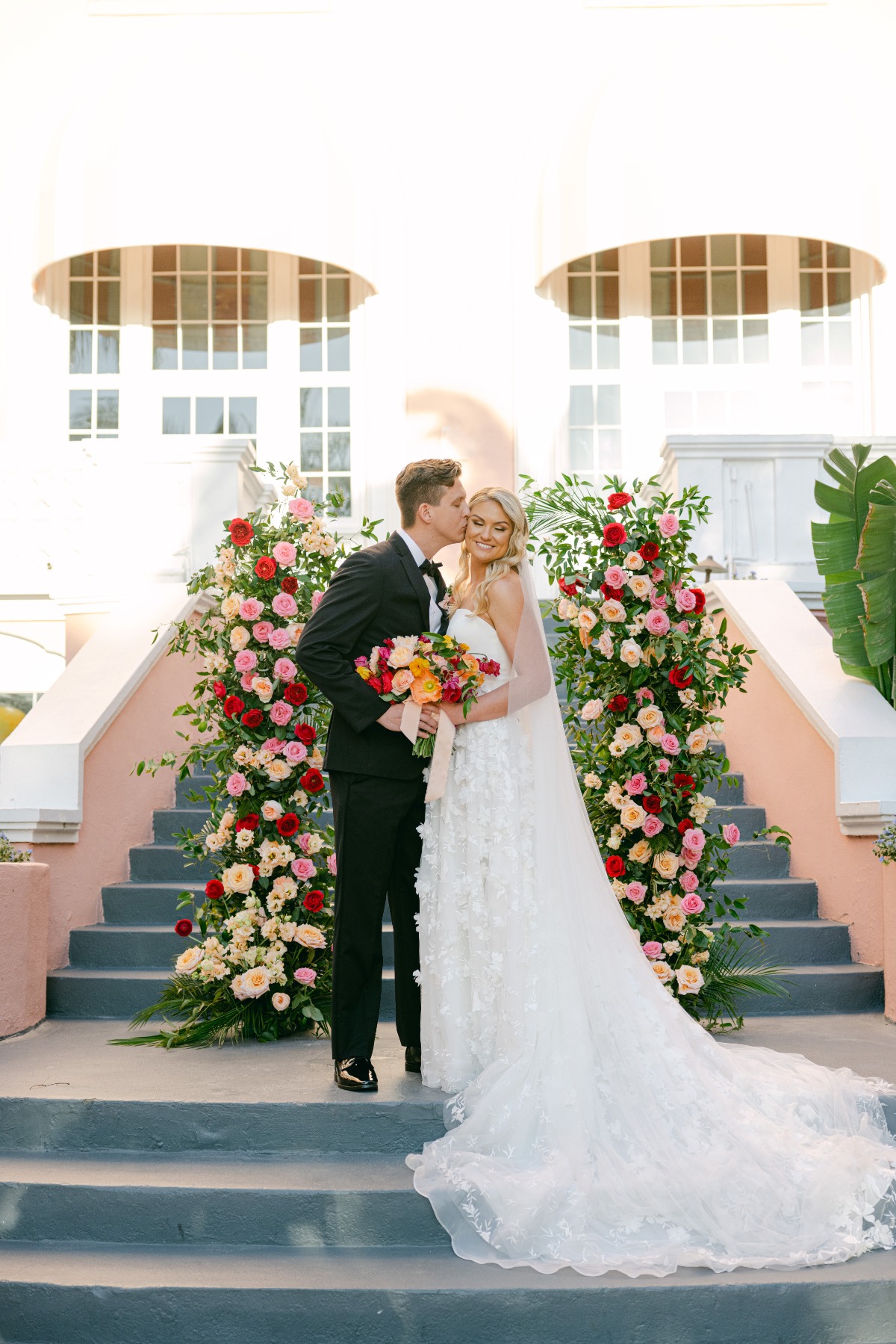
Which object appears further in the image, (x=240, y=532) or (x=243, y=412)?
(x=243, y=412)

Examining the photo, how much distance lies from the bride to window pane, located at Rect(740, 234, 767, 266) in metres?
9.15

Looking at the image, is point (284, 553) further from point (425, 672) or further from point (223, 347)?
point (223, 347)

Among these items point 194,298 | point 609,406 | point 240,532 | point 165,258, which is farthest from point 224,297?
point 240,532

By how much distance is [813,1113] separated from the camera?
4109mm

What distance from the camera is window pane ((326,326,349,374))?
1284 cm

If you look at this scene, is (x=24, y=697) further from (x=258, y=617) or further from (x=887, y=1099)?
(x=887, y=1099)

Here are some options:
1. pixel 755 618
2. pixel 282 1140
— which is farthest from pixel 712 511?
pixel 282 1140

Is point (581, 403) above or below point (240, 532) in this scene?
above

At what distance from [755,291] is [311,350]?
173 inches

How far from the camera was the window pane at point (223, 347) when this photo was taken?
12.8 m

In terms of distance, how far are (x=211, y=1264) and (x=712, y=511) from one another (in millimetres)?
6878

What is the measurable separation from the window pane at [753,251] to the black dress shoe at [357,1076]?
10.3 m

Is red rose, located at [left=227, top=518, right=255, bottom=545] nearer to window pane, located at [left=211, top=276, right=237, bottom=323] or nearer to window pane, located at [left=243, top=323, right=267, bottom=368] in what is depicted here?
window pane, located at [left=243, top=323, right=267, bottom=368]

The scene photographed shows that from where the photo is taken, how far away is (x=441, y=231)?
12297 mm
